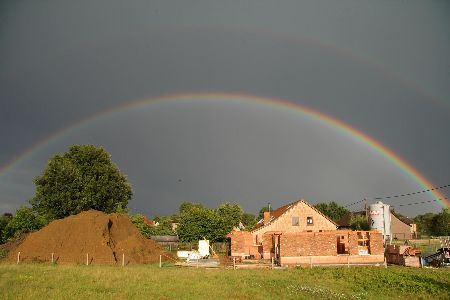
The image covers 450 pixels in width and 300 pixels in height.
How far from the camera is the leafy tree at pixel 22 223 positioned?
6384 cm

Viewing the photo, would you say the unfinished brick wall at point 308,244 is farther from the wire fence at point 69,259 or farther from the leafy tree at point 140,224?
the leafy tree at point 140,224

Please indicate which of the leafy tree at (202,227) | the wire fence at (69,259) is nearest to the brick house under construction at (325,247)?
the wire fence at (69,259)

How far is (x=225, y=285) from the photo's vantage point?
25688 mm

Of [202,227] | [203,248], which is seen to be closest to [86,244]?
[203,248]

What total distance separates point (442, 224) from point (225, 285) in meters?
99.8

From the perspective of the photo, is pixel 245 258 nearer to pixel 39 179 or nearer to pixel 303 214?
pixel 303 214

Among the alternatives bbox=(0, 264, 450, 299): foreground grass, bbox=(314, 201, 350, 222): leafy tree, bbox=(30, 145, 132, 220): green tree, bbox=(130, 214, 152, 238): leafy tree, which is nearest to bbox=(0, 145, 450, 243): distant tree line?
bbox=(30, 145, 132, 220): green tree

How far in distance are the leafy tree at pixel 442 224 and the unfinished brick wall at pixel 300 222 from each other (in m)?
56.7

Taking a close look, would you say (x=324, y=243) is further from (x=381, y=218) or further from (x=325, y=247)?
(x=381, y=218)

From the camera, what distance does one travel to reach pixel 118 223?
52.9 meters

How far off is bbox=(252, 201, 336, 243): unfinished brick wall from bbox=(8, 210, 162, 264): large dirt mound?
1911 cm

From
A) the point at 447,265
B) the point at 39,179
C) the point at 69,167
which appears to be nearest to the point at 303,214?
the point at 447,265

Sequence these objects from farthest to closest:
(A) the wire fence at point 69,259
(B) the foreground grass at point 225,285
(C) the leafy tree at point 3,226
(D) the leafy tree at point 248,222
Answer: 1. (D) the leafy tree at point 248,222
2. (C) the leafy tree at point 3,226
3. (A) the wire fence at point 69,259
4. (B) the foreground grass at point 225,285

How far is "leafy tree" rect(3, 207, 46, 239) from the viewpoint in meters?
63.8
